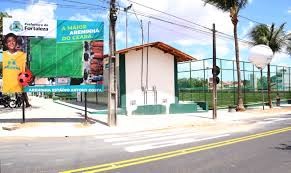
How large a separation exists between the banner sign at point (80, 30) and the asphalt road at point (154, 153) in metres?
5.89

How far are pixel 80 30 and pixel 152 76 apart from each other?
34.8 ft

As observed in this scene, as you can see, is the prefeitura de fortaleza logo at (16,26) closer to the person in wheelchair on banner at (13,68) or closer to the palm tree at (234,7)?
the person in wheelchair on banner at (13,68)

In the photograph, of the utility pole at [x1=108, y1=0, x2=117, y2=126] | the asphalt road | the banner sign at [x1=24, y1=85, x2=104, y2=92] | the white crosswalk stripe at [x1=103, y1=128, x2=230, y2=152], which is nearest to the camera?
the asphalt road

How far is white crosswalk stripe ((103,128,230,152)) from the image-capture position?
14.4 meters

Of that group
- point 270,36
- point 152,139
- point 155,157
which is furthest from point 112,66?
point 270,36

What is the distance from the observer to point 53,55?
2161cm

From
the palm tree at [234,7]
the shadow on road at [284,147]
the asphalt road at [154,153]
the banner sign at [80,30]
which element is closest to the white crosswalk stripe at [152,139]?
the asphalt road at [154,153]

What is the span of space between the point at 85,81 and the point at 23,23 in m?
3.93

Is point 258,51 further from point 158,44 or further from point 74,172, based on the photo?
point 74,172

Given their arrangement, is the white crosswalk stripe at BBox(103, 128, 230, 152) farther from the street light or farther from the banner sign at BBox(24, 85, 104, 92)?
the street light

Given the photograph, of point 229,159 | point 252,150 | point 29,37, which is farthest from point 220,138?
point 29,37

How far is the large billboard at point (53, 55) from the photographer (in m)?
21.1

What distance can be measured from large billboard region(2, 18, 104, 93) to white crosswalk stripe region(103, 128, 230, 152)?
440 cm

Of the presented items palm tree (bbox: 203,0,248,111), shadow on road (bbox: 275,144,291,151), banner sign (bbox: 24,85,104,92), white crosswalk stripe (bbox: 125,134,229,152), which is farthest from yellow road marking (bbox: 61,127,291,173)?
palm tree (bbox: 203,0,248,111)
